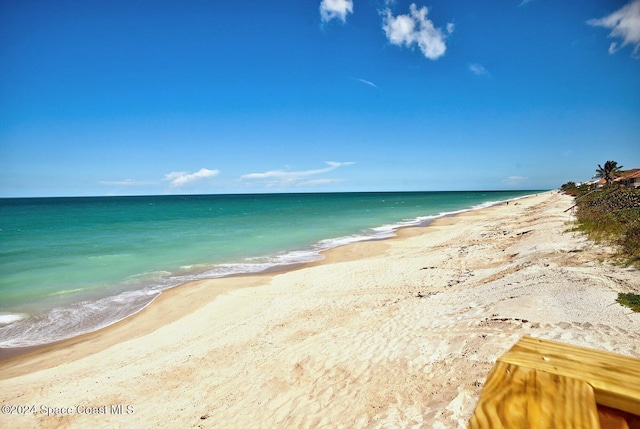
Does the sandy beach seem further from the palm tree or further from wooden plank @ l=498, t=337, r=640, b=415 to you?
the palm tree

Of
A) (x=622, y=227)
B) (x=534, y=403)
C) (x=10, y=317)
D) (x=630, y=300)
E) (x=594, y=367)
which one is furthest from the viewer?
(x=10, y=317)

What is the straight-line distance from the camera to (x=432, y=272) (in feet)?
46.3

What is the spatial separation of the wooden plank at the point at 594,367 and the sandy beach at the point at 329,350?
13.2 ft

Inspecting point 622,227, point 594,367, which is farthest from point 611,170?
point 594,367

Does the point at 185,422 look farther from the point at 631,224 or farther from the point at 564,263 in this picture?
the point at 631,224

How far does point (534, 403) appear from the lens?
3.28ft

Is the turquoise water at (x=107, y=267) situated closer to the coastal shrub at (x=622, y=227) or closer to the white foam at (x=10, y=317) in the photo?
the white foam at (x=10, y=317)

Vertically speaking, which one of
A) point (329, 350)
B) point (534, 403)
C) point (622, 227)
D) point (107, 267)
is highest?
point (534, 403)

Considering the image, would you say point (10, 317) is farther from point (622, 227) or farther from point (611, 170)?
point (611, 170)

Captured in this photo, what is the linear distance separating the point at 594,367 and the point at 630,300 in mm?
8010

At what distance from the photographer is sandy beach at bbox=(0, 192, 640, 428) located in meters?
5.49

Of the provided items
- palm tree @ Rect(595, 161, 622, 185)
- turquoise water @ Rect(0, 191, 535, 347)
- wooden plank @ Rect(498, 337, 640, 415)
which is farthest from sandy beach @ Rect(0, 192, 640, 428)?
palm tree @ Rect(595, 161, 622, 185)

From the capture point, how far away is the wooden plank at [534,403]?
93 cm

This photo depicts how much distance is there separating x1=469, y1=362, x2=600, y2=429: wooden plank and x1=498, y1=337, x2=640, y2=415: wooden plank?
4 cm
